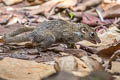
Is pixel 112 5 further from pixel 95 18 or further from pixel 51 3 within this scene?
pixel 51 3

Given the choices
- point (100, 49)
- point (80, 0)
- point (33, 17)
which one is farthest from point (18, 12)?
point (100, 49)

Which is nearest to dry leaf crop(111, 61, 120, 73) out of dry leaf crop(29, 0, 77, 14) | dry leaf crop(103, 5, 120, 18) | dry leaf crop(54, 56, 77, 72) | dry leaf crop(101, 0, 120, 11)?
dry leaf crop(54, 56, 77, 72)

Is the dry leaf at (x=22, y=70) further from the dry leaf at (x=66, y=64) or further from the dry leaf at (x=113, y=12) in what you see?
the dry leaf at (x=113, y=12)

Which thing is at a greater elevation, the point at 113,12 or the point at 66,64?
the point at 113,12

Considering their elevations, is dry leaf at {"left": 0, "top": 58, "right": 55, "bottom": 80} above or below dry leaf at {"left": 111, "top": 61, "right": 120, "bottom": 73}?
above

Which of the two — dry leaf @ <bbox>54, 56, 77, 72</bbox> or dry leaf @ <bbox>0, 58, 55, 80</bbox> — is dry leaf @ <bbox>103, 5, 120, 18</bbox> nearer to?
dry leaf @ <bbox>0, 58, 55, 80</bbox>

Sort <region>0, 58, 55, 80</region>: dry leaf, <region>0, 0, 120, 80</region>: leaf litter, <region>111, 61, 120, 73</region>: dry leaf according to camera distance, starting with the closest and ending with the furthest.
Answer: <region>0, 58, 55, 80</region>: dry leaf < <region>0, 0, 120, 80</region>: leaf litter < <region>111, 61, 120, 73</region>: dry leaf

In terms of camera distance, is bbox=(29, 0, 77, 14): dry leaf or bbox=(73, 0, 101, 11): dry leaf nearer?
bbox=(29, 0, 77, 14): dry leaf

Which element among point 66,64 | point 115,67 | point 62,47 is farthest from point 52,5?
point 66,64

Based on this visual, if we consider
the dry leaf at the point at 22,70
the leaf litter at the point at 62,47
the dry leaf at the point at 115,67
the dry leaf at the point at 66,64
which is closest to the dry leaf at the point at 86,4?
the leaf litter at the point at 62,47

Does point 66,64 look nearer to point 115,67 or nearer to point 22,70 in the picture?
point 22,70

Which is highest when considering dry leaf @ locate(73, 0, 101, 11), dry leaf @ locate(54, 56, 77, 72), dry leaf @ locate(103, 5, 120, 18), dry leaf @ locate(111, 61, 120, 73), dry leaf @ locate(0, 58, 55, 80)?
dry leaf @ locate(73, 0, 101, 11)

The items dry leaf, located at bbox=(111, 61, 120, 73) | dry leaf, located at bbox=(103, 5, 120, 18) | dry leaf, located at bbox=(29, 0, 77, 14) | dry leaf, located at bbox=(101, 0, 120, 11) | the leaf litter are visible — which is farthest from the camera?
dry leaf, located at bbox=(29, 0, 77, 14)
